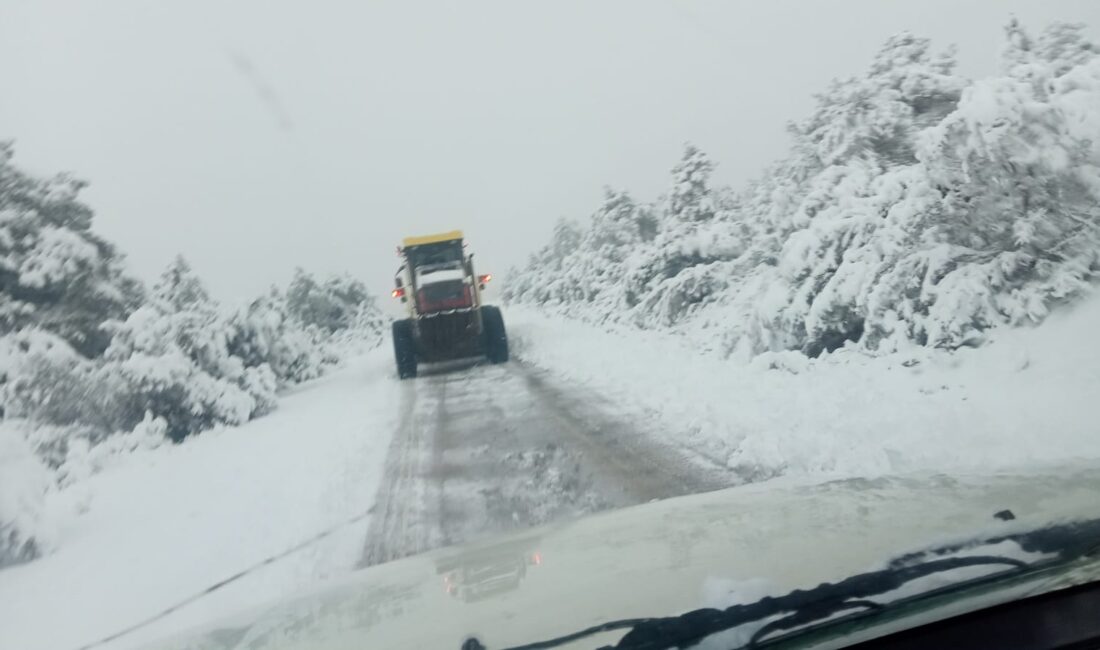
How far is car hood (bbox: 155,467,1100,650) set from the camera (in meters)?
3.20

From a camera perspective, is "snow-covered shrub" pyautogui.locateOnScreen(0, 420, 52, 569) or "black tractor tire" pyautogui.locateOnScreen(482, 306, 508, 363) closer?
"snow-covered shrub" pyautogui.locateOnScreen(0, 420, 52, 569)

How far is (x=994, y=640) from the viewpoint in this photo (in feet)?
9.17

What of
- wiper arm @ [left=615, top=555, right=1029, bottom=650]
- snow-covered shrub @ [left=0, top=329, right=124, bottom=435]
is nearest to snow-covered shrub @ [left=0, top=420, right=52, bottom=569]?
snow-covered shrub @ [left=0, top=329, right=124, bottom=435]

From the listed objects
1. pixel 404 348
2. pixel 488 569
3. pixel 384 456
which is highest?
pixel 404 348

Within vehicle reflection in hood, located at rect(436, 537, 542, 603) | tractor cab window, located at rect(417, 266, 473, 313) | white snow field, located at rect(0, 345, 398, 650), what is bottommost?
white snow field, located at rect(0, 345, 398, 650)

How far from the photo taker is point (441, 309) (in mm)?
18422

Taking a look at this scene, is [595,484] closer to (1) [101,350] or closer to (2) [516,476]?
(2) [516,476]

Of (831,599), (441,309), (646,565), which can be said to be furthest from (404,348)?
(831,599)

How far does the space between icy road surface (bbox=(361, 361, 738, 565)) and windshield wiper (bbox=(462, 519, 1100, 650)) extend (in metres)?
3.53

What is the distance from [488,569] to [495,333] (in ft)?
46.9

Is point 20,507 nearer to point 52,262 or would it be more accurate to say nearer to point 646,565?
point 646,565

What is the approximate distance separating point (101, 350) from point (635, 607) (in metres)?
13.8

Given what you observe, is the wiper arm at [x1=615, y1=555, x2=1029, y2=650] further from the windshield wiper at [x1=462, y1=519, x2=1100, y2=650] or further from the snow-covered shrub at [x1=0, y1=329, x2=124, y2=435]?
the snow-covered shrub at [x1=0, y1=329, x2=124, y2=435]

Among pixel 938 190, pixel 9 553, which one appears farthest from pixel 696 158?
pixel 9 553
